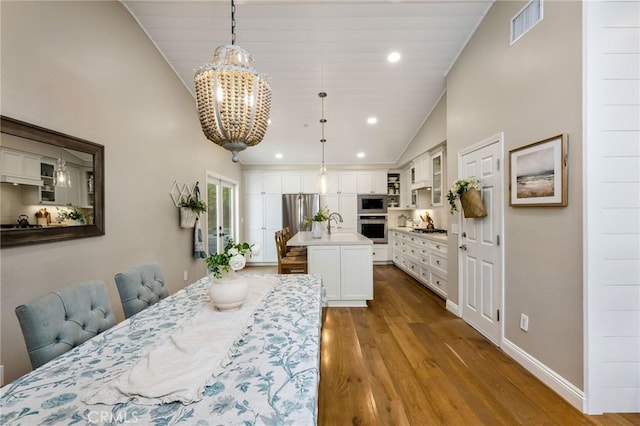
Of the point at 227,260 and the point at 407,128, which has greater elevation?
the point at 407,128

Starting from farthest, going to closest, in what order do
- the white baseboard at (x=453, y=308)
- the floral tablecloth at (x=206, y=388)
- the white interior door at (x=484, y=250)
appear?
1. the white baseboard at (x=453, y=308)
2. the white interior door at (x=484, y=250)
3. the floral tablecloth at (x=206, y=388)

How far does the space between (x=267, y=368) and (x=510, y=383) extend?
2032mm

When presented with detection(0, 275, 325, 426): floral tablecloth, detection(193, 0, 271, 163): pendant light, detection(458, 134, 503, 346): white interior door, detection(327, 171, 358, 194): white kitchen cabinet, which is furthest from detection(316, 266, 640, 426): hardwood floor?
detection(327, 171, 358, 194): white kitchen cabinet

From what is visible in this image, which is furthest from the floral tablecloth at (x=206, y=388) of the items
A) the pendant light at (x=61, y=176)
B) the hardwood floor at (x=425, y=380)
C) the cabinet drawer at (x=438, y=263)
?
the cabinet drawer at (x=438, y=263)

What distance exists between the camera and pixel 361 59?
3.27 m

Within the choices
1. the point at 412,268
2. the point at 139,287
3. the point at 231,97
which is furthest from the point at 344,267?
the point at 231,97

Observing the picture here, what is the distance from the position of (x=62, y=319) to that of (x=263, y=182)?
5222 mm

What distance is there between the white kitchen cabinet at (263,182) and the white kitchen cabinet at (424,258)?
2.99m

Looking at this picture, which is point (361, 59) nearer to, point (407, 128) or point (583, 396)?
point (407, 128)

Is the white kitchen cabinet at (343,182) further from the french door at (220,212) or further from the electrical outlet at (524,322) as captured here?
the electrical outlet at (524,322)

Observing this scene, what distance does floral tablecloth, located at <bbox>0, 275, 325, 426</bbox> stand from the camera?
73 cm

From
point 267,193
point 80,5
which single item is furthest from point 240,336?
point 267,193

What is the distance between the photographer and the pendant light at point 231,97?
126cm

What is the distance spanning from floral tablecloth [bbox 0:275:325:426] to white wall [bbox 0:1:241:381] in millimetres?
1108
